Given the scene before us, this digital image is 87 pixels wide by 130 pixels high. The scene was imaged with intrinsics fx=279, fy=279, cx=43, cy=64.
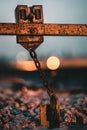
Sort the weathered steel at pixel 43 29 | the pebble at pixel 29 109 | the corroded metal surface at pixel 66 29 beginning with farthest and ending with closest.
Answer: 1. the pebble at pixel 29 109
2. the corroded metal surface at pixel 66 29
3. the weathered steel at pixel 43 29

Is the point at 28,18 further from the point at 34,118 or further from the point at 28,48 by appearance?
the point at 34,118

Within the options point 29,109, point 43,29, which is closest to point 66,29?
point 43,29

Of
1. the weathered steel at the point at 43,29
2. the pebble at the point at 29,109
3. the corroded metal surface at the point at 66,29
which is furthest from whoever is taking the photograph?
the pebble at the point at 29,109

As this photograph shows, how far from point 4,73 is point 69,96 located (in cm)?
321

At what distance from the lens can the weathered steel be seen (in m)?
4.30

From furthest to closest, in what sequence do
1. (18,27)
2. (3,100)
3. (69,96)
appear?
(69,96) < (3,100) < (18,27)

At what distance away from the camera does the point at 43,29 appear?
4.40 meters

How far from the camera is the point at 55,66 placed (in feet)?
38.3

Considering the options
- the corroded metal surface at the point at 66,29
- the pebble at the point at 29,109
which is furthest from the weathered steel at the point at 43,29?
the pebble at the point at 29,109

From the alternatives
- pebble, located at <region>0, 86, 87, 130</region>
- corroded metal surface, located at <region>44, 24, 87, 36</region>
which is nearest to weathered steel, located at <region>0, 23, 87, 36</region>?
corroded metal surface, located at <region>44, 24, 87, 36</region>

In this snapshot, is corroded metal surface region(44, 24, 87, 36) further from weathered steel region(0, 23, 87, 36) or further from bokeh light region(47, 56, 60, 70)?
bokeh light region(47, 56, 60, 70)

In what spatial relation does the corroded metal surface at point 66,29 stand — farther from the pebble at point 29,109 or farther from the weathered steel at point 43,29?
the pebble at point 29,109

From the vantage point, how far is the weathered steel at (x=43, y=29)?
169 inches

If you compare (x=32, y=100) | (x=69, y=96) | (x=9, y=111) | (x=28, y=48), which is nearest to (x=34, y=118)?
(x=9, y=111)
